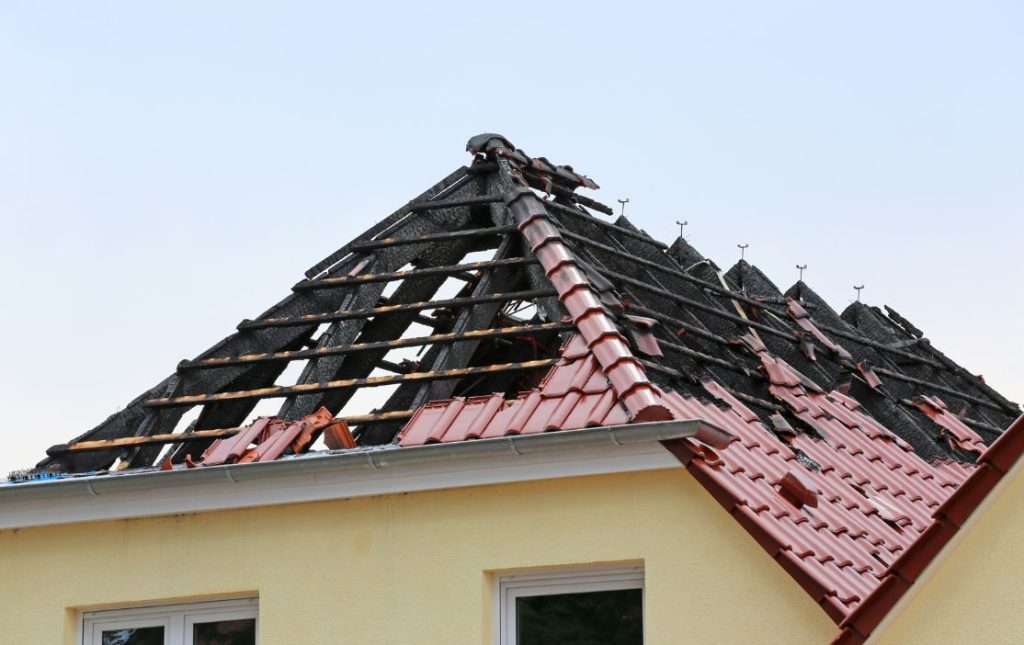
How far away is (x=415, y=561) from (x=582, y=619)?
45.8 inches

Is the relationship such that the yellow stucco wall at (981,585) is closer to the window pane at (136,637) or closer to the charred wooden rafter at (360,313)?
the charred wooden rafter at (360,313)

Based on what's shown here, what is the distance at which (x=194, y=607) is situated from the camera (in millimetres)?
14000

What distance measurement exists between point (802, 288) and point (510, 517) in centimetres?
818

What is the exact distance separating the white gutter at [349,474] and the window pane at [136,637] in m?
0.81

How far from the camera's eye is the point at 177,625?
14008 millimetres

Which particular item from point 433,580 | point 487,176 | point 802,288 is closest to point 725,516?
point 433,580

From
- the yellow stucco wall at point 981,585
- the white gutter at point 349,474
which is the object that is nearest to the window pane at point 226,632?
the white gutter at point 349,474

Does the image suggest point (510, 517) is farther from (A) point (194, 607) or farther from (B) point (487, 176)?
(B) point (487, 176)

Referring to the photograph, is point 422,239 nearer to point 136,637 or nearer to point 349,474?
point 349,474

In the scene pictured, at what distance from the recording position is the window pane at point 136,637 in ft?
46.2

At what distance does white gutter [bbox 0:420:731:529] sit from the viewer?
12.7 meters

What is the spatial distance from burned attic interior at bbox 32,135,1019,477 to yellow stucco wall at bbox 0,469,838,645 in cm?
58

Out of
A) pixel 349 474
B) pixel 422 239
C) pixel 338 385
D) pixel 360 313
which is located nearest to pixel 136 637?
pixel 349 474

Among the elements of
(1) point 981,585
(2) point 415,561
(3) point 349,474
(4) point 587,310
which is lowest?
(1) point 981,585
